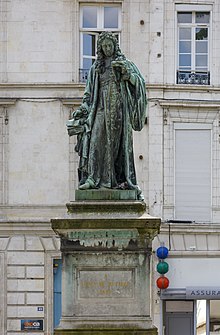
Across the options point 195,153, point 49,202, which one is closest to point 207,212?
point 195,153

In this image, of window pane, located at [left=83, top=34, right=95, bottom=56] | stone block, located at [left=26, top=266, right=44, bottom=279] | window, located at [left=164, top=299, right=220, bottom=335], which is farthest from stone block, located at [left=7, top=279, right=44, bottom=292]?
window pane, located at [left=83, top=34, right=95, bottom=56]

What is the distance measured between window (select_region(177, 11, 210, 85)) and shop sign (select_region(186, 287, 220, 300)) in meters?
5.27

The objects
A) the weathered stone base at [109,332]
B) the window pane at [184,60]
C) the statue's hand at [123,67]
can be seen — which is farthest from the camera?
the window pane at [184,60]

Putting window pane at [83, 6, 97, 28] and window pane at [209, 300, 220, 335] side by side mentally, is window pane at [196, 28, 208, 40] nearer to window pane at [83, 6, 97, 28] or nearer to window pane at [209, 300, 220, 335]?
window pane at [83, 6, 97, 28]

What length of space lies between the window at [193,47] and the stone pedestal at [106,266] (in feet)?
56.5

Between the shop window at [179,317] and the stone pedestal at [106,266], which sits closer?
the stone pedestal at [106,266]

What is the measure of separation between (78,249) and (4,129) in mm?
17012

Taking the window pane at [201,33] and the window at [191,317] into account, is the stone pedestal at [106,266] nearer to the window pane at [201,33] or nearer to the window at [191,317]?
the window at [191,317]

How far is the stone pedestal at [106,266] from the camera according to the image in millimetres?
17312

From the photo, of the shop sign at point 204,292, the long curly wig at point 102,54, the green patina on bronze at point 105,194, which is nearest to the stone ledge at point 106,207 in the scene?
the green patina on bronze at point 105,194

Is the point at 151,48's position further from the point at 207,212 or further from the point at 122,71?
the point at 122,71

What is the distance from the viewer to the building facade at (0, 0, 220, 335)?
111 feet

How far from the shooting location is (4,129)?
34.1m

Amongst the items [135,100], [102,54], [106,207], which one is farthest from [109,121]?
[106,207]
